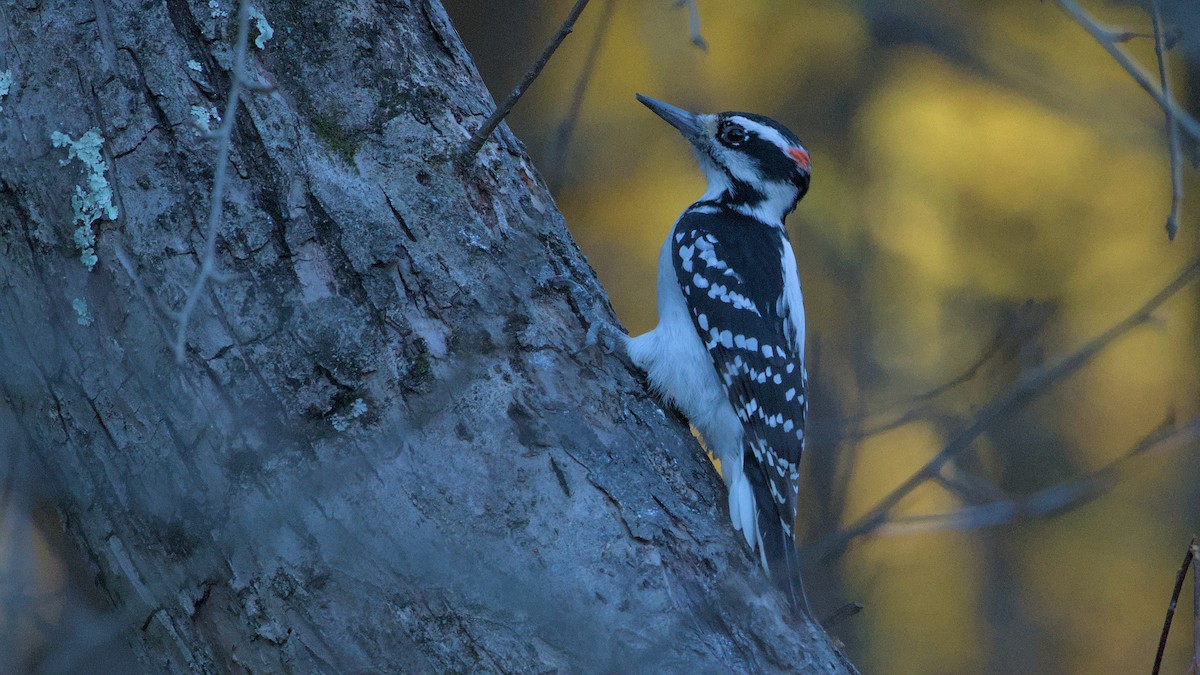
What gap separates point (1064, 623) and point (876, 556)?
158cm

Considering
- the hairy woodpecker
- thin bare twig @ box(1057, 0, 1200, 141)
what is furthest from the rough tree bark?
thin bare twig @ box(1057, 0, 1200, 141)

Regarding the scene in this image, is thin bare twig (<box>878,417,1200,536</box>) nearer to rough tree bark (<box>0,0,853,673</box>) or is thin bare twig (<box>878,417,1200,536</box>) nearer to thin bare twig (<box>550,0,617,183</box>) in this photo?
rough tree bark (<box>0,0,853,673</box>)

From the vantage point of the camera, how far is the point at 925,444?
7.04 meters

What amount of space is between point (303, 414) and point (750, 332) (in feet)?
6.34

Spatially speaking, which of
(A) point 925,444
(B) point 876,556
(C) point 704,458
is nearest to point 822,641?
(C) point 704,458

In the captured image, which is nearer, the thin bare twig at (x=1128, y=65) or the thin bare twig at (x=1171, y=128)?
the thin bare twig at (x=1128, y=65)

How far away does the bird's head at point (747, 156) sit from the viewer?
429 centimetres

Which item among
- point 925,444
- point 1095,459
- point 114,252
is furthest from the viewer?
point 1095,459

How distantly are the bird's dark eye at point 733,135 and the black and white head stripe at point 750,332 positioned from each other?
1.25 ft

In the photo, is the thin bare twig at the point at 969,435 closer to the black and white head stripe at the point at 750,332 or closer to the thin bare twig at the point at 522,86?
the black and white head stripe at the point at 750,332

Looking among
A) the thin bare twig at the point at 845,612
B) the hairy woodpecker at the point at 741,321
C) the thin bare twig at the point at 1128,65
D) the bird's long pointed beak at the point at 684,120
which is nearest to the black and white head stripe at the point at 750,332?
the hairy woodpecker at the point at 741,321

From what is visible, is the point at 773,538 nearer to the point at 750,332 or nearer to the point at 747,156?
the point at 750,332

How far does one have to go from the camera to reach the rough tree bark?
225 centimetres

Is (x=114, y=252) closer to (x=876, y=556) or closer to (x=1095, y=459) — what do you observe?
(x=876, y=556)
